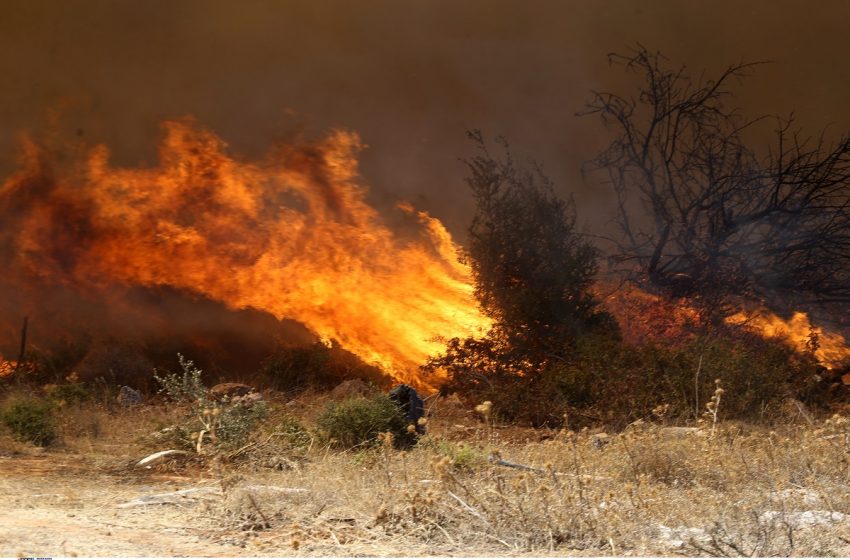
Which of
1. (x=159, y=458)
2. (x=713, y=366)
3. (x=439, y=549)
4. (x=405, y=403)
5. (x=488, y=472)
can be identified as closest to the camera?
(x=439, y=549)

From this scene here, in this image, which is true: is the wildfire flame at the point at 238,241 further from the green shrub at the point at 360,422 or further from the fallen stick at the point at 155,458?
the fallen stick at the point at 155,458

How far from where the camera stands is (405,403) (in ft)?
36.7

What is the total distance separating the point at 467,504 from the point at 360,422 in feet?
14.3

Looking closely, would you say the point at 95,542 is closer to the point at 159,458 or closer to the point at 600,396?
the point at 159,458

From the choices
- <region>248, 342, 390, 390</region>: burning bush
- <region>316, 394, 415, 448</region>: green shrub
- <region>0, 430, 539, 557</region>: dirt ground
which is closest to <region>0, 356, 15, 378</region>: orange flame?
<region>248, 342, 390, 390</region>: burning bush

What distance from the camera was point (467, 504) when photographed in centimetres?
614

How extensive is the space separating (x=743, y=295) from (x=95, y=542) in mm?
14292

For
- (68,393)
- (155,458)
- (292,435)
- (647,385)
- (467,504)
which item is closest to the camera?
(467,504)

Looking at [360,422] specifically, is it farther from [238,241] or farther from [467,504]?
[238,241]

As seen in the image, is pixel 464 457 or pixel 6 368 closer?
pixel 464 457

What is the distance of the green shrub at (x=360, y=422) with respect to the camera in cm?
1027

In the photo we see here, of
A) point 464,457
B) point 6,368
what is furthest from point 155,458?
point 6,368

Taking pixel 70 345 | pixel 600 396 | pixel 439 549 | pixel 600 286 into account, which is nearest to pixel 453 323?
pixel 600 286

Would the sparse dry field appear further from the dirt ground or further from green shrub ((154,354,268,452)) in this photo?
green shrub ((154,354,268,452))
